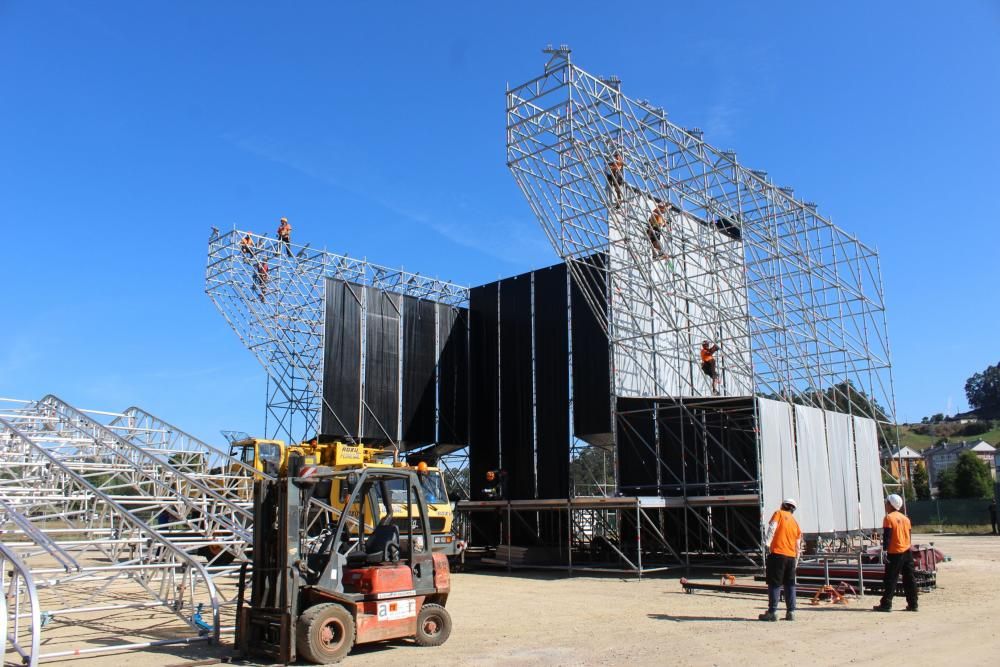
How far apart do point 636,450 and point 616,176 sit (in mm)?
7952

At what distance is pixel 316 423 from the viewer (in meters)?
27.9

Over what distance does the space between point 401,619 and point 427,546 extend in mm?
972

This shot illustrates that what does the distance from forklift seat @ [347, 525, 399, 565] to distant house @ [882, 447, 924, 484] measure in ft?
70.3

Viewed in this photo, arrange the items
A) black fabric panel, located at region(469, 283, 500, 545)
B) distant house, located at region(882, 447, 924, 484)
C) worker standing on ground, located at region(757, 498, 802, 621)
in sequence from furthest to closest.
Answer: black fabric panel, located at region(469, 283, 500, 545) < distant house, located at region(882, 447, 924, 484) < worker standing on ground, located at region(757, 498, 802, 621)

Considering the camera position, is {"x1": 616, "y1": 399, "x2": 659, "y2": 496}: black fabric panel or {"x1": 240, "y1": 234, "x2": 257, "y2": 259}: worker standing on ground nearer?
{"x1": 616, "y1": 399, "x2": 659, "y2": 496}: black fabric panel

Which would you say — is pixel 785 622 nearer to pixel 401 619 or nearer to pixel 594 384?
pixel 401 619

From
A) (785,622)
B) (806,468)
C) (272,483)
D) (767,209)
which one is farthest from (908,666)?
(767,209)

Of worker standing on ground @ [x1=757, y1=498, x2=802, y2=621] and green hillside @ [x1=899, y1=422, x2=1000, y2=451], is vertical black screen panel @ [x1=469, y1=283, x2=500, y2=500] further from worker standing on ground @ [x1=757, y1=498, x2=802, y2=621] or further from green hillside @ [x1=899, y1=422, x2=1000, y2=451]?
green hillside @ [x1=899, y1=422, x2=1000, y2=451]

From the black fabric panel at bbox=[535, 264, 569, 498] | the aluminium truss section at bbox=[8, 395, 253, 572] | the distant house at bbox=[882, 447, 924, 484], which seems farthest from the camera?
the distant house at bbox=[882, 447, 924, 484]

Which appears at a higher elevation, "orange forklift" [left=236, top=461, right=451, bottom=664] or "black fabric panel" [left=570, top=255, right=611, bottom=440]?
"black fabric panel" [left=570, top=255, right=611, bottom=440]

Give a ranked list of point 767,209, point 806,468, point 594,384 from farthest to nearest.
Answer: point 594,384 < point 767,209 < point 806,468

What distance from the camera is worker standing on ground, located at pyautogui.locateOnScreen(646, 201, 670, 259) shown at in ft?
72.9

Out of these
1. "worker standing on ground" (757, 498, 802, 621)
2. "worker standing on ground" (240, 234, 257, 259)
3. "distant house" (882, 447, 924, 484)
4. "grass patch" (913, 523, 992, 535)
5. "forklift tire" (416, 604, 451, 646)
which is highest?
"worker standing on ground" (240, 234, 257, 259)

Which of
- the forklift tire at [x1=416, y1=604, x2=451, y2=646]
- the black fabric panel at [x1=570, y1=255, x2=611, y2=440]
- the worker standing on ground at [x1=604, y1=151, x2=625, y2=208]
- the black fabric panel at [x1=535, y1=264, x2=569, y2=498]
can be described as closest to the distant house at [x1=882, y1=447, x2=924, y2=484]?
the black fabric panel at [x1=570, y1=255, x2=611, y2=440]
